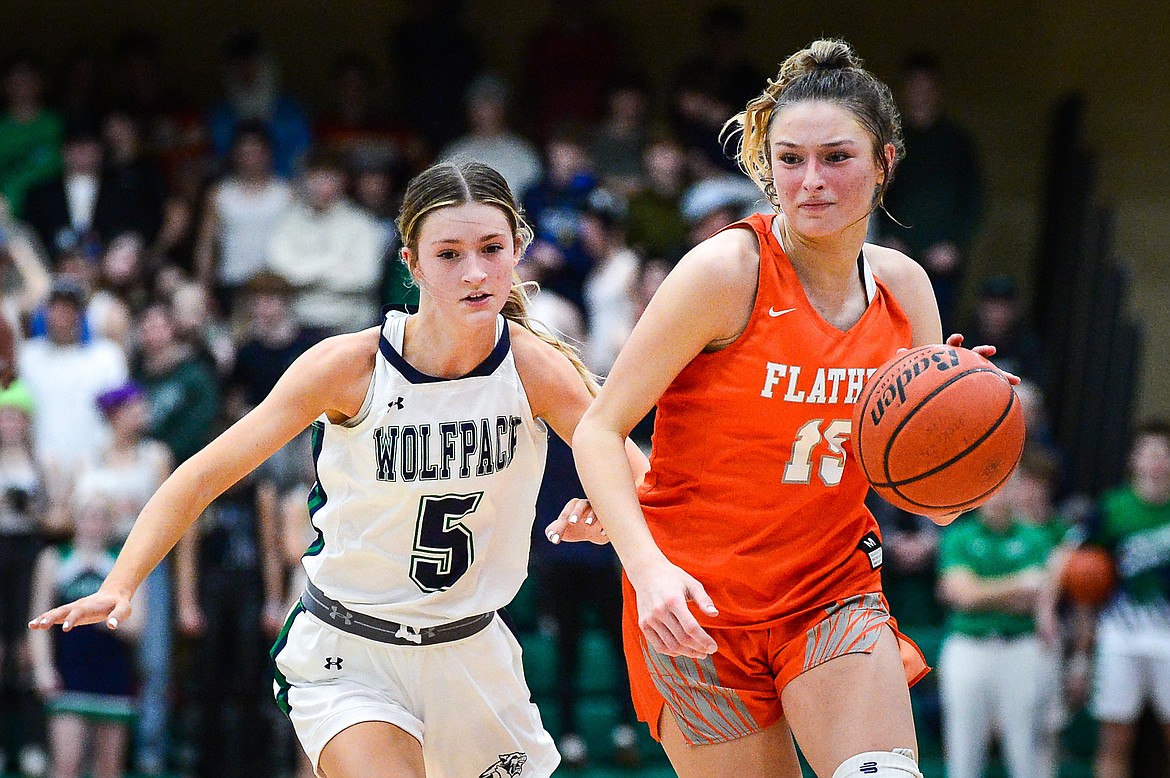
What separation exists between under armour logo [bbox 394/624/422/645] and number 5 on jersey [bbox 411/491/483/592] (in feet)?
0.34

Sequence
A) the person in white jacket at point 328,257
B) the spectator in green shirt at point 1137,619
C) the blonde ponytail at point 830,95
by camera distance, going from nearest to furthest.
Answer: the blonde ponytail at point 830,95 → the spectator in green shirt at point 1137,619 → the person in white jacket at point 328,257

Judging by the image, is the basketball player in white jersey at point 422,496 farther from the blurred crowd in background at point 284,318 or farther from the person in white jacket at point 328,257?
the person in white jacket at point 328,257

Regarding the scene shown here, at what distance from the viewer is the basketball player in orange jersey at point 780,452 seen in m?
3.18

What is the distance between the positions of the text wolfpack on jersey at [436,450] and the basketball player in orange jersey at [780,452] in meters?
0.55

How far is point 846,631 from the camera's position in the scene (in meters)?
3.25

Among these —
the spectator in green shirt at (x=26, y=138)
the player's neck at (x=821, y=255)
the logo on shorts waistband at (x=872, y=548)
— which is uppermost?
the spectator in green shirt at (x=26, y=138)

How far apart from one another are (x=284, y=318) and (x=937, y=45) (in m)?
5.56

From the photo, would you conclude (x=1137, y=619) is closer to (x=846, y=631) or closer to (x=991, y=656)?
(x=991, y=656)

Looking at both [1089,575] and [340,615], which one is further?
[1089,575]

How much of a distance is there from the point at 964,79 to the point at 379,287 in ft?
16.3

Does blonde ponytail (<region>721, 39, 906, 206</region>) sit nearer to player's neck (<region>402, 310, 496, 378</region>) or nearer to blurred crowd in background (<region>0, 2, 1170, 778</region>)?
player's neck (<region>402, 310, 496, 378</region>)

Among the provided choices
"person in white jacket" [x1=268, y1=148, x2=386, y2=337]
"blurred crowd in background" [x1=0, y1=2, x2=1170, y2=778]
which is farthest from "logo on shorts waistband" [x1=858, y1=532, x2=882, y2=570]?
"person in white jacket" [x1=268, y1=148, x2=386, y2=337]

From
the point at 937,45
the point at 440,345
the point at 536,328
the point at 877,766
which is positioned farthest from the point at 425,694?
the point at 937,45

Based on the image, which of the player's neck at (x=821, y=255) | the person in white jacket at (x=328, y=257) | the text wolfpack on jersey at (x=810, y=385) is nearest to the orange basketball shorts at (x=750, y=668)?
the text wolfpack on jersey at (x=810, y=385)
